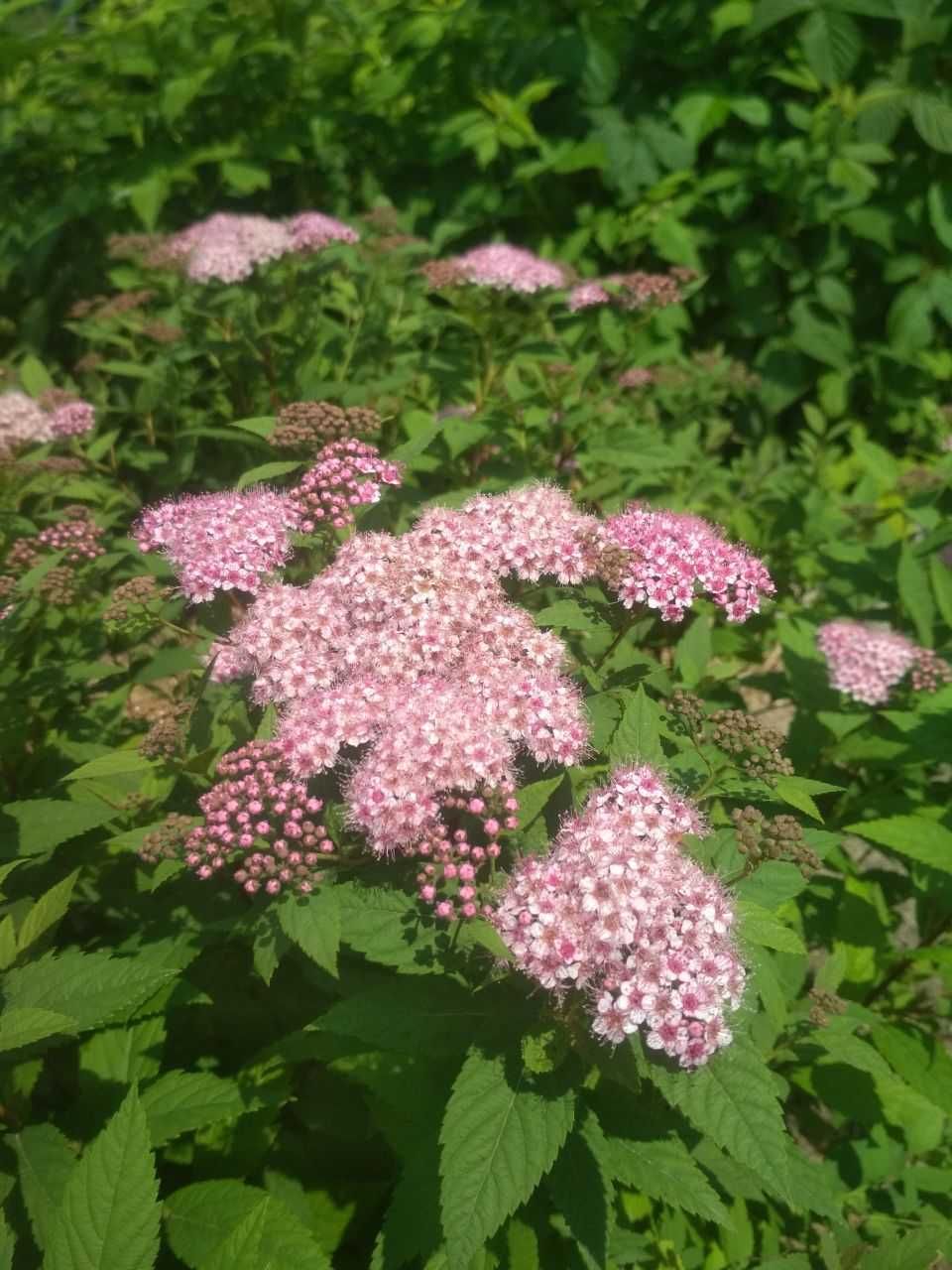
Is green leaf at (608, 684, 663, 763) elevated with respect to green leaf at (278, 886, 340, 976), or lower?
elevated

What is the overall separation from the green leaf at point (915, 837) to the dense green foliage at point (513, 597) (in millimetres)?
13

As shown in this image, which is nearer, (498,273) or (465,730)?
(465,730)

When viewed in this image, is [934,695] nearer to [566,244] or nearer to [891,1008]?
[891,1008]

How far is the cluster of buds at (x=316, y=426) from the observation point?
107 inches

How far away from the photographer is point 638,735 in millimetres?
2027

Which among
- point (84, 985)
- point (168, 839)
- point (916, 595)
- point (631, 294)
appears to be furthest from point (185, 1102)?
point (631, 294)

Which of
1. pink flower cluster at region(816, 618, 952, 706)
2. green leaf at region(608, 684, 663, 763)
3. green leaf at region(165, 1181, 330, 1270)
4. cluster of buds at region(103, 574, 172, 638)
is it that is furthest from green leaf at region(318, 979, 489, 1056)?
pink flower cluster at region(816, 618, 952, 706)

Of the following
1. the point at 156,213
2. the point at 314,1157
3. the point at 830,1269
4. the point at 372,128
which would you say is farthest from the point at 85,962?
the point at 372,128

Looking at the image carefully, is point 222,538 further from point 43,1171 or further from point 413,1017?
point 43,1171

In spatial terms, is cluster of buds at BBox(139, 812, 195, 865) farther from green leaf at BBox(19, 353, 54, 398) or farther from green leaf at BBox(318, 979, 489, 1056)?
green leaf at BBox(19, 353, 54, 398)

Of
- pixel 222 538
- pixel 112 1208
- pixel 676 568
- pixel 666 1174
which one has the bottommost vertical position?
pixel 666 1174

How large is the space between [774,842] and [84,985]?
5.06 ft

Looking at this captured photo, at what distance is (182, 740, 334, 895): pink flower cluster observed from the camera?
1.90 metres

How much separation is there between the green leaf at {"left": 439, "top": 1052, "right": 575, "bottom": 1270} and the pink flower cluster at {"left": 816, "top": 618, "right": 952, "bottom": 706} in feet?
6.86
